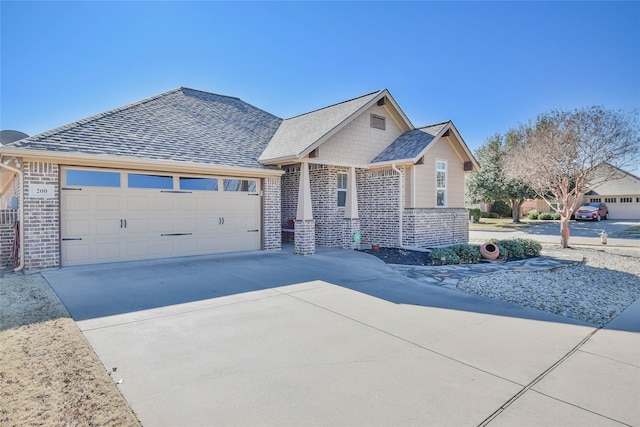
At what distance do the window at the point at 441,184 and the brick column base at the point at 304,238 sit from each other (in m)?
5.88

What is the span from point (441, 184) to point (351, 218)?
426 cm

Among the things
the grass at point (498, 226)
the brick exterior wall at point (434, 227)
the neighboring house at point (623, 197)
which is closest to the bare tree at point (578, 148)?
the brick exterior wall at point (434, 227)

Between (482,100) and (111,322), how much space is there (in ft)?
62.9

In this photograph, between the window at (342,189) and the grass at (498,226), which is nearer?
the window at (342,189)

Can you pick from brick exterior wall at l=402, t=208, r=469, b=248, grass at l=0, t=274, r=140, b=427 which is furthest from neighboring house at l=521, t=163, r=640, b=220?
grass at l=0, t=274, r=140, b=427

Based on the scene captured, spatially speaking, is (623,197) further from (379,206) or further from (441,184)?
(379,206)

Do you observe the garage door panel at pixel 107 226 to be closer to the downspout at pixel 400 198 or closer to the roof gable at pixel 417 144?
the roof gable at pixel 417 144

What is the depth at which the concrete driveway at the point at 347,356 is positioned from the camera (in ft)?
10.0

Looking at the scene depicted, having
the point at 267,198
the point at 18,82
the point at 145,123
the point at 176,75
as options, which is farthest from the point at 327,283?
the point at 176,75

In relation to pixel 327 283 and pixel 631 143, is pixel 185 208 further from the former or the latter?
pixel 631 143

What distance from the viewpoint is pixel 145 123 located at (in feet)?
38.2

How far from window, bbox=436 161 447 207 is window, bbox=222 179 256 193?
7.57 metres

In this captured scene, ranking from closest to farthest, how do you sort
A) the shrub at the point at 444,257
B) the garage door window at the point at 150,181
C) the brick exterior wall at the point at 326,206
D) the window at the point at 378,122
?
the garage door window at the point at 150,181
the shrub at the point at 444,257
the brick exterior wall at the point at 326,206
the window at the point at 378,122

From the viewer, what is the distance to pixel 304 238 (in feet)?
39.4
